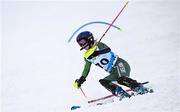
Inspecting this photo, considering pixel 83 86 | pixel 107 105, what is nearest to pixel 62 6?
pixel 83 86

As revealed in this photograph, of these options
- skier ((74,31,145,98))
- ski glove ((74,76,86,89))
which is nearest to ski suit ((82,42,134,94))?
skier ((74,31,145,98))

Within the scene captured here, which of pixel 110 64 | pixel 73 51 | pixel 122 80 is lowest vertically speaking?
pixel 122 80

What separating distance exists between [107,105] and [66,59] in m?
0.57

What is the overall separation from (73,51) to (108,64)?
1.15 ft

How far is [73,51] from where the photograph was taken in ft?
9.81

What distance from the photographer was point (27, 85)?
290cm

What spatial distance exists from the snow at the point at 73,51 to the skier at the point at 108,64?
47 millimetres

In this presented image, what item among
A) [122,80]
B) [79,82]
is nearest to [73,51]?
[79,82]

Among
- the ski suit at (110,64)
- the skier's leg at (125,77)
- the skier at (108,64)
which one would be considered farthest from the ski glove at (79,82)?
the skier's leg at (125,77)

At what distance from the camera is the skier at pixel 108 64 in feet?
9.83

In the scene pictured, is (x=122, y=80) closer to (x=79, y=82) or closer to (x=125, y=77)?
(x=125, y=77)

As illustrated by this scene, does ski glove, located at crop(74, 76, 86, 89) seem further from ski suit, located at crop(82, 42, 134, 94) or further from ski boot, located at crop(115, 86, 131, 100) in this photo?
ski boot, located at crop(115, 86, 131, 100)

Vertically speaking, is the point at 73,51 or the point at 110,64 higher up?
the point at 73,51

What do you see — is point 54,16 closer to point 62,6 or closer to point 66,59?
point 62,6
